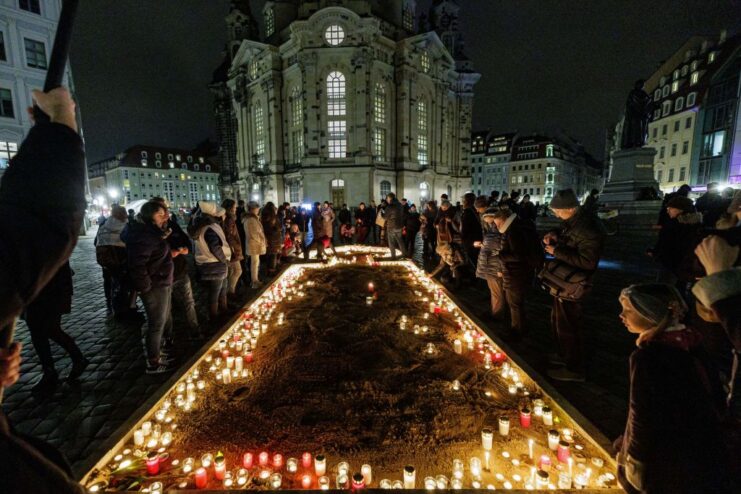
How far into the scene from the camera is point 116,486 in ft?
9.95

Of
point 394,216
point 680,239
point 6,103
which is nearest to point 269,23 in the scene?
point 6,103

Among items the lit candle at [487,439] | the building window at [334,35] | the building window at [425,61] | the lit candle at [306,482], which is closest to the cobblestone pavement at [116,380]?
the lit candle at [487,439]

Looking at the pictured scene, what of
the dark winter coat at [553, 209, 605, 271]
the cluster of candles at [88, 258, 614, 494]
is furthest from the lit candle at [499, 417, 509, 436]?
the dark winter coat at [553, 209, 605, 271]

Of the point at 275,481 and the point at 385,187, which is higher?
the point at 385,187

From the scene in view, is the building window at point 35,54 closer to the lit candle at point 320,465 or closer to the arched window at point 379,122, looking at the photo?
the arched window at point 379,122

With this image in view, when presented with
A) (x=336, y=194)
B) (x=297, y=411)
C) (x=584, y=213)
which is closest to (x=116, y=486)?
(x=297, y=411)

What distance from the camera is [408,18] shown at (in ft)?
152

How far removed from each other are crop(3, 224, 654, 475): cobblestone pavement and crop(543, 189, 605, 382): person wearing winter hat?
33cm

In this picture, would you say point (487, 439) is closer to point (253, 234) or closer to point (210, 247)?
point (210, 247)

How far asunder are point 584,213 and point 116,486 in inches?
233

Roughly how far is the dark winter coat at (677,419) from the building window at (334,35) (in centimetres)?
4184

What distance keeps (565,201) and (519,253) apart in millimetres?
1281

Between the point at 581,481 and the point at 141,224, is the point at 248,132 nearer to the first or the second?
the point at 141,224

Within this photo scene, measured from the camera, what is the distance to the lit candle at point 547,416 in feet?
12.5
